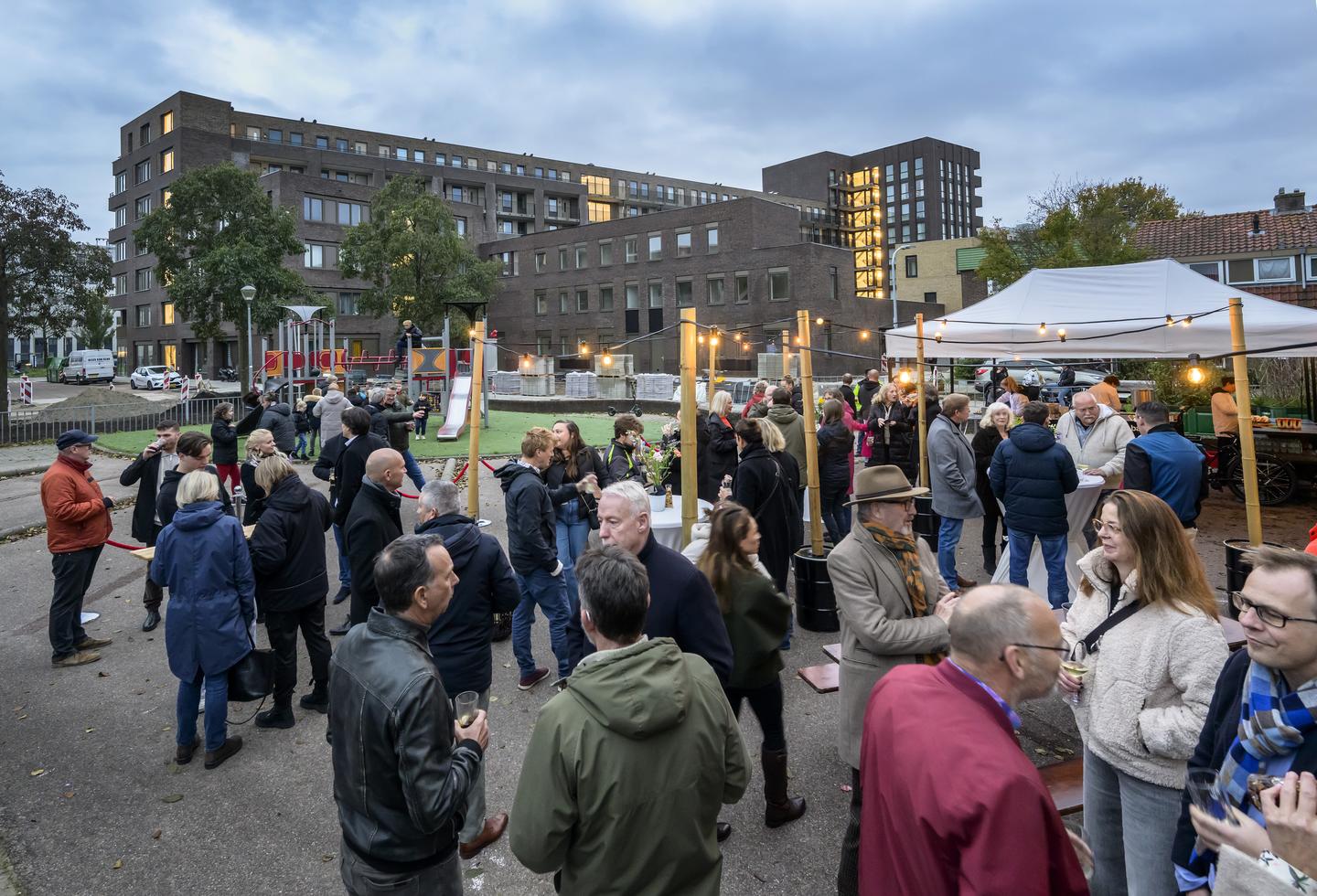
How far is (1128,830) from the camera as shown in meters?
2.74

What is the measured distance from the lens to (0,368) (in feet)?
90.1

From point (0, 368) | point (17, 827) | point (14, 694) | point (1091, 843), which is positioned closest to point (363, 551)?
point (17, 827)

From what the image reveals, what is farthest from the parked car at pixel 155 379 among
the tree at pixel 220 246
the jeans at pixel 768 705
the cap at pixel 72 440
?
the jeans at pixel 768 705

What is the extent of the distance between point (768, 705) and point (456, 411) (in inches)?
790

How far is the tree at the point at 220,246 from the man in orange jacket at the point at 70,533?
30.3 m

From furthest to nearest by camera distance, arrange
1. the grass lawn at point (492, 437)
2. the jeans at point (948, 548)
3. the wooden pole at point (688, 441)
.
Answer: the grass lawn at point (492, 437) → the jeans at point (948, 548) → the wooden pole at point (688, 441)

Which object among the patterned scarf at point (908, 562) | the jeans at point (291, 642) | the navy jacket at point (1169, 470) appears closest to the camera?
the patterned scarf at point (908, 562)

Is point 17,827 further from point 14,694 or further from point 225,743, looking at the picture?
point 14,694

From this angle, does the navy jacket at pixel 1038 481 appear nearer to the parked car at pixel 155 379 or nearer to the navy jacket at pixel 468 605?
the navy jacket at pixel 468 605

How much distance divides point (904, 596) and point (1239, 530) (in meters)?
9.83

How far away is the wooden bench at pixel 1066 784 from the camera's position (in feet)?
12.1

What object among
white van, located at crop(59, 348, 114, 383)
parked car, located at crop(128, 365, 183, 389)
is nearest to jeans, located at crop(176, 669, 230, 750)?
parked car, located at crop(128, 365, 183, 389)

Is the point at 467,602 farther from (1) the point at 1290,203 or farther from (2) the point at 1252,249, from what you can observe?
(1) the point at 1290,203

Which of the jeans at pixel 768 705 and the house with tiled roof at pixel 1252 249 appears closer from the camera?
the jeans at pixel 768 705
